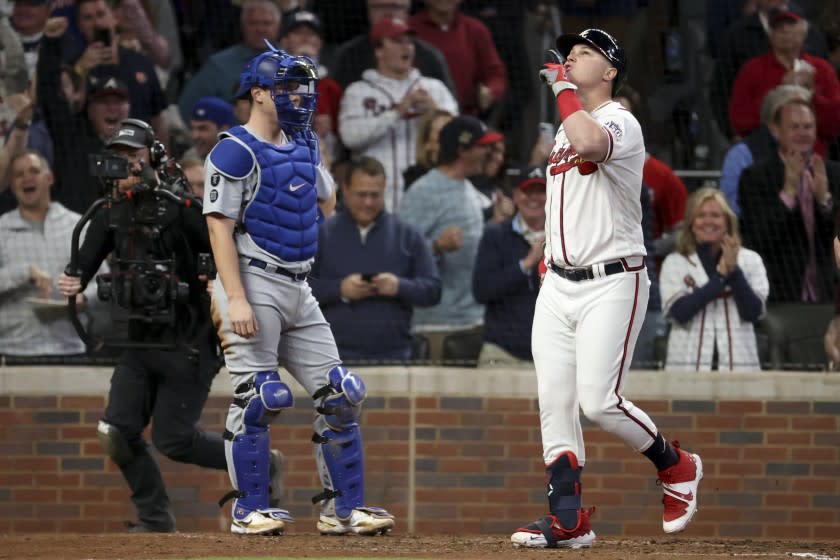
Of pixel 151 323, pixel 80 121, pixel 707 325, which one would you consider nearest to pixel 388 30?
pixel 80 121

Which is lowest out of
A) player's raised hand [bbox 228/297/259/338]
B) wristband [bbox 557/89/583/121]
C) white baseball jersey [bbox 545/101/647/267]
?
player's raised hand [bbox 228/297/259/338]

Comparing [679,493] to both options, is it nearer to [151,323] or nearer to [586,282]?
[586,282]

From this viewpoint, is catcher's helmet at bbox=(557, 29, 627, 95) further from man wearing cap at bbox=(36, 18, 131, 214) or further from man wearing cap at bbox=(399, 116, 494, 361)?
man wearing cap at bbox=(36, 18, 131, 214)

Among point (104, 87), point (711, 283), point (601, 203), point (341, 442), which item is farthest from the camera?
point (104, 87)

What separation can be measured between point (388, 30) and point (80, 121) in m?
1.89

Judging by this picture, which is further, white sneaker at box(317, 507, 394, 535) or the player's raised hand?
white sneaker at box(317, 507, 394, 535)

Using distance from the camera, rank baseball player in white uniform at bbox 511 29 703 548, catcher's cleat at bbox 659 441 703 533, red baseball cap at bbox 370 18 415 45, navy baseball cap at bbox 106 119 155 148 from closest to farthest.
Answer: baseball player in white uniform at bbox 511 29 703 548 → catcher's cleat at bbox 659 441 703 533 → navy baseball cap at bbox 106 119 155 148 → red baseball cap at bbox 370 18 415 45

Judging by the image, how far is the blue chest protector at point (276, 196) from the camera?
19.2 ft

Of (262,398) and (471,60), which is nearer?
(262,398)

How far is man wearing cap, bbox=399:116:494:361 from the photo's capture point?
8.31 metres

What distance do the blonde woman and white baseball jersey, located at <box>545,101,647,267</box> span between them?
8.68 feet

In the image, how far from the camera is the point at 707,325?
8.11 metres

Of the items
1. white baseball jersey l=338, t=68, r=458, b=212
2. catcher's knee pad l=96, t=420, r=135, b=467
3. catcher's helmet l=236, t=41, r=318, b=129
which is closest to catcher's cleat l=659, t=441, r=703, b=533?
catcher's helmet l=236, t=41, r=318, b=129

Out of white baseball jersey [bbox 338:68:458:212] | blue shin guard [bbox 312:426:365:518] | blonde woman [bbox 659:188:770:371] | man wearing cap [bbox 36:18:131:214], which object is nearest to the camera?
blue shin guard [bbox 312:426:365:518]
